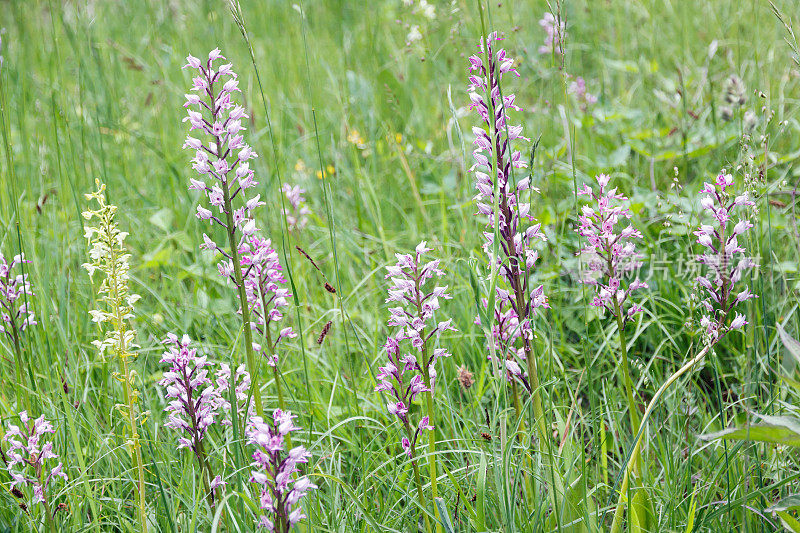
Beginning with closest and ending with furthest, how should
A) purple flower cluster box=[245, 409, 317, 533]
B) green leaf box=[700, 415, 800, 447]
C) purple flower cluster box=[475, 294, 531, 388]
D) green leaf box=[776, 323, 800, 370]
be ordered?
purple flower cluster box=[245, 409, 317, 533] < green leaf box=[700, 415, 800, 447] < green leaf box=[776, 323, 800, 370] < purple flower cluster box=[475, 294, 531, 388]

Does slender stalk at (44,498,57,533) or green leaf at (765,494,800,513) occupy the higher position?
slender stalk at (44,498,57,533)

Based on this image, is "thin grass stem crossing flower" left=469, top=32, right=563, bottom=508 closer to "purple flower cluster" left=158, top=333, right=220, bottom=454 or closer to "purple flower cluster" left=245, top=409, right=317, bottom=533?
"purple flower cluster" left=245, top=409, right=317, bottom=533

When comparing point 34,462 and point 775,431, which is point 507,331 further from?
point 34,462

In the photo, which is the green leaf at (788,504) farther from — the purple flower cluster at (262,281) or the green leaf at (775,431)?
the purple flower cluster at (262,281)

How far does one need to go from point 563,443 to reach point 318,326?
57.2 inches

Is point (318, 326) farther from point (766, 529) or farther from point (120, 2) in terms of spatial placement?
point (120, 2)

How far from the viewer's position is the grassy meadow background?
1.91m

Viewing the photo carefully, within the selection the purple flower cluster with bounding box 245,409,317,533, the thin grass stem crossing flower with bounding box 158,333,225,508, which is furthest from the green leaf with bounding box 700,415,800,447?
the thin grass stem crossing flower with bounding box 158,333,225,508

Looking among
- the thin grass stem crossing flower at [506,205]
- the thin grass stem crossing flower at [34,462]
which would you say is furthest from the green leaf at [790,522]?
the thin grass stem crossing flower at [34,462]

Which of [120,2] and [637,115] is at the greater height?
[120,2]

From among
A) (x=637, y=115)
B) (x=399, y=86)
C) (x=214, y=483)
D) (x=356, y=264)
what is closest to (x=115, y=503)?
(x=214, y=483)

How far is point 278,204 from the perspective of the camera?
3584mm

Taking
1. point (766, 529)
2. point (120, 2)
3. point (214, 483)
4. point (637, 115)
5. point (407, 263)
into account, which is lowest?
point (766, 529)

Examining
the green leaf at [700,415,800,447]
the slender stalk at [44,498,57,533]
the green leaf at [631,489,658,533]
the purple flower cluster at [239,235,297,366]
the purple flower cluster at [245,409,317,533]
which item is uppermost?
the purple flower cluster at [239,235,297,366]
